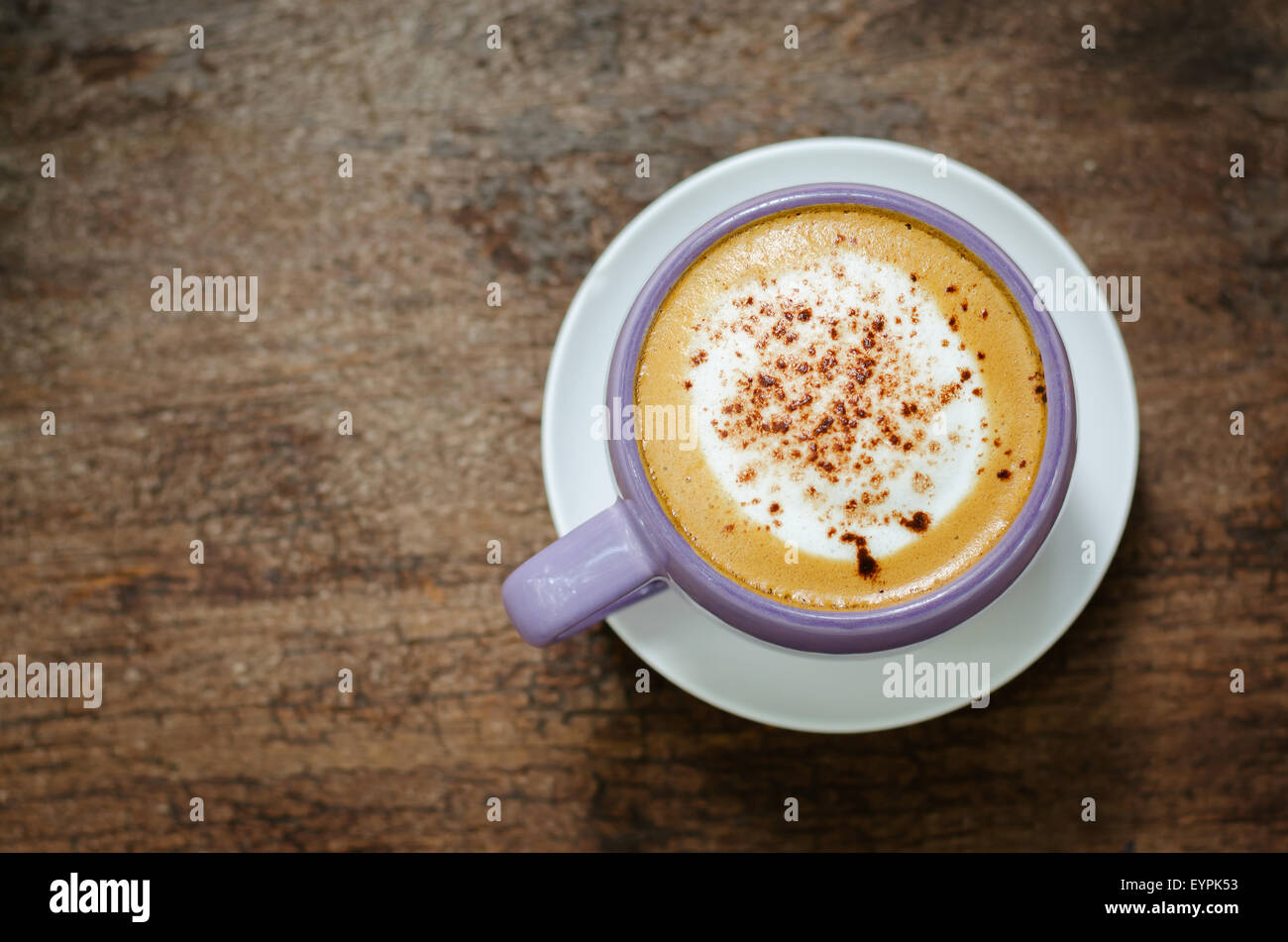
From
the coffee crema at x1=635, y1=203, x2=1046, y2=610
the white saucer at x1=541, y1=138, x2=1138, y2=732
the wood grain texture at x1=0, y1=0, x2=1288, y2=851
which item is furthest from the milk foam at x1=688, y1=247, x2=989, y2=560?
the wood grain texture at x1=0, y1=0, x2=1288, y2=851

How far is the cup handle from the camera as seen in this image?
783 millimetres

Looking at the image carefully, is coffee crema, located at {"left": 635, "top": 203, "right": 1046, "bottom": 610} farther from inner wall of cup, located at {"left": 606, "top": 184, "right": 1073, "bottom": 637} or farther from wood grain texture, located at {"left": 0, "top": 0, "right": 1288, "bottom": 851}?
wood grain texture, located at {"left": 0, "top": 0, "right": 1288, "bottom": 851}

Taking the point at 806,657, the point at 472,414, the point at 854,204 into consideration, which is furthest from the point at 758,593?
the point at 472,414

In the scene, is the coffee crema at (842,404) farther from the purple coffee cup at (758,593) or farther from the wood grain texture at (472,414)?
the wood grain texture at (472,414)

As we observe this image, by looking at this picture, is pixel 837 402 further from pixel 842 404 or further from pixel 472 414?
pixel 472 414

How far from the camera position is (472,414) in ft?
3.88

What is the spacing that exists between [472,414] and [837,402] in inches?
20.1

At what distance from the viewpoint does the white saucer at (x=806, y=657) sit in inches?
37.3

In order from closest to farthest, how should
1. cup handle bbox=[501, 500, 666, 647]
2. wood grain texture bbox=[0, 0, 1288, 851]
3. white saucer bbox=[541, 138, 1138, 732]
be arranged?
cup handle bbox=[501, 500, 666, 647]
white saucer bbox=[541, 138, 1138, 732]
wood grain texture bbox=[0, 0, 1288, 851]

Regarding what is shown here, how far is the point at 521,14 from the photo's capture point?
1.22 m

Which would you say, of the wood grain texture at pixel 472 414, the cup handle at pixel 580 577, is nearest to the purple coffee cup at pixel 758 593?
the cup handle at pixel 580 577

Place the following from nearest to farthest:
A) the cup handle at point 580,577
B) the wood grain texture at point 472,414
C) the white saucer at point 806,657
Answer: the cup handle at point 580,577, the white saucer at point 806,657, the wood grain texture at point 472,414

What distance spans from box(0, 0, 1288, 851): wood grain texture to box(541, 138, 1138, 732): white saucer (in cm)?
18

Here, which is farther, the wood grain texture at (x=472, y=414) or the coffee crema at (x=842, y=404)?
the wood grain texture at (x=472, y=414)
